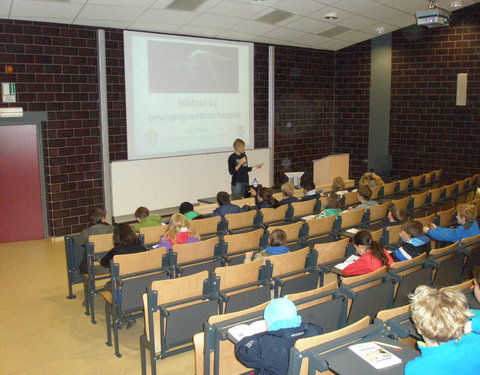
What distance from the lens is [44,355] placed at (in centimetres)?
455

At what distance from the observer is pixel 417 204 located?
755 centimetres

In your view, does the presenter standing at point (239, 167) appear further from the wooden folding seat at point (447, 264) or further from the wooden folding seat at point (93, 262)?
the wooden folding seat at point (447, 264)

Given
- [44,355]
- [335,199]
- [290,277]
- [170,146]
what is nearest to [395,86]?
[170,146]

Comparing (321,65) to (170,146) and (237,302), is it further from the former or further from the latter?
(237,302)

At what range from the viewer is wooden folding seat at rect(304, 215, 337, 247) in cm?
579

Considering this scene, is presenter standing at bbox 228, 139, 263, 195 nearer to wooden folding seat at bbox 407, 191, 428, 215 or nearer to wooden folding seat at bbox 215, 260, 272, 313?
wooden folding seat at bbox 407, 191, 428, 215

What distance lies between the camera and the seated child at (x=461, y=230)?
570cm

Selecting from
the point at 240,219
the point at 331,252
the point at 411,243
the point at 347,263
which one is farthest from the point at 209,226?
the point at 411,243

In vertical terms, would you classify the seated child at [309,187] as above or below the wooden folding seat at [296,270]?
above

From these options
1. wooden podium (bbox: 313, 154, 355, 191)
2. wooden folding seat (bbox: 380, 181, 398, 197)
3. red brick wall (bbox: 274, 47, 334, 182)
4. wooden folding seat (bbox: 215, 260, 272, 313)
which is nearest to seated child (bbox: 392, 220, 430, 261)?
wooden folding seat (bbox: 215, 260, 272, 313)

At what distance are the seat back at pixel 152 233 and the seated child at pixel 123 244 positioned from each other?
0.50m

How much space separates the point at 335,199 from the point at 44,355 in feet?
13.0

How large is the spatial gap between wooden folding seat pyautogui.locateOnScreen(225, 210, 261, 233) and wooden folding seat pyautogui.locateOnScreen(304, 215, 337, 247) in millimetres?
801

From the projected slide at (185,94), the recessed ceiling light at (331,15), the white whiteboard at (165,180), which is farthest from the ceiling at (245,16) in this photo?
the white whiteboard at (165,180)
